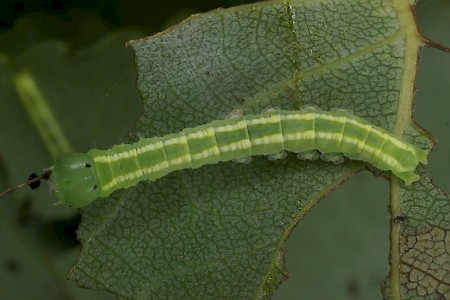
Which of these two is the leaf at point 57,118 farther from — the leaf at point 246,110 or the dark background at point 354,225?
the leaf at point 246,110

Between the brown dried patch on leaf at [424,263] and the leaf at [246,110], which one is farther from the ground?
the leaf at [246,110]

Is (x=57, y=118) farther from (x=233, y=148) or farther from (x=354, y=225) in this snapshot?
(x=354, y=225)

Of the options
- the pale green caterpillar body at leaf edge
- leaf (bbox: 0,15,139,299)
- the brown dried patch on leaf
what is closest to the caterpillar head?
the pale green caterpillar body at leaf edge

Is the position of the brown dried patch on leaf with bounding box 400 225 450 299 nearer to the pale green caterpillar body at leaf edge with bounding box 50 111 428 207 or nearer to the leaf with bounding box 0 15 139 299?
the pale green caterpillar body at leaf edge with bounding box 50 111 428 207

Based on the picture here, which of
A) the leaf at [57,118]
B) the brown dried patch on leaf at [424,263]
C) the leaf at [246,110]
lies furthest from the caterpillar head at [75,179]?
the brown dried patch on leaf at [424,263]

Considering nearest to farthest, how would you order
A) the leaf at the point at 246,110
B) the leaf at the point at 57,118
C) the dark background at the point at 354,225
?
the leaf at the point at 246,110, the dark background at the point at 354,225, the leaf at the point at 57,118

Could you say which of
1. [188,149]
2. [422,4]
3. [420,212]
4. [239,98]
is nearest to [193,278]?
[188,149]

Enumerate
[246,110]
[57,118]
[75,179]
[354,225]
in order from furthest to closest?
[57,118]
[354,225]
[246,110]
[75,179]

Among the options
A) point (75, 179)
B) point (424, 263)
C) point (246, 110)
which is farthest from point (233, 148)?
point (424, 263)
